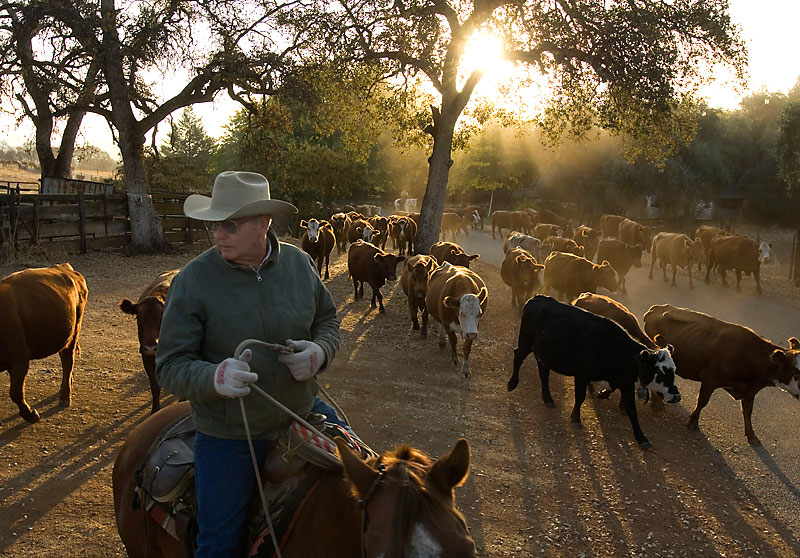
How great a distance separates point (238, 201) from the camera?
107 inches

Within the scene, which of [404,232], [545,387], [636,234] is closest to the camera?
[545,387]

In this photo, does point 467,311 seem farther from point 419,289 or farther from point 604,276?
point 604,276

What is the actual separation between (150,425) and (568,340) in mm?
5760

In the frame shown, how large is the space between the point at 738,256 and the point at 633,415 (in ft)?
41.0

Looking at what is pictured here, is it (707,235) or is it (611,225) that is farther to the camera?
(611,225)

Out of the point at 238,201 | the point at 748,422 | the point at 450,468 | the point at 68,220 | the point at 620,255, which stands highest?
the point at 238,201

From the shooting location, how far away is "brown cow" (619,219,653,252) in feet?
79.4

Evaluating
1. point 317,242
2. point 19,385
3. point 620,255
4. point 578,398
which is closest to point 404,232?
point 317,242

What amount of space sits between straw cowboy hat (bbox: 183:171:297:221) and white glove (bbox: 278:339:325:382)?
64 cm

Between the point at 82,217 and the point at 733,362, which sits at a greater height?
the point at 82,217

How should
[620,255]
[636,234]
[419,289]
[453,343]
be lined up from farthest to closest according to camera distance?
[636,234] → [620,255] → [419,289] → [453,343]

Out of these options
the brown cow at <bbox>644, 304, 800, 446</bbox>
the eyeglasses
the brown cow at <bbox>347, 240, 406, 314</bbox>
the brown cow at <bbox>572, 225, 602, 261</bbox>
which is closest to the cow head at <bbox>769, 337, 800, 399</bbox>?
the brown cow at <bbox>644, 304, 800, 446</bbox>

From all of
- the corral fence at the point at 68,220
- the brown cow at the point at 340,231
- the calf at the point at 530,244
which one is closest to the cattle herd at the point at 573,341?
the corral fence at the point at 68,220

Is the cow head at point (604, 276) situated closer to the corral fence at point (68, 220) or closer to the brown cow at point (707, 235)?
the brown cow at point (707, 235)
